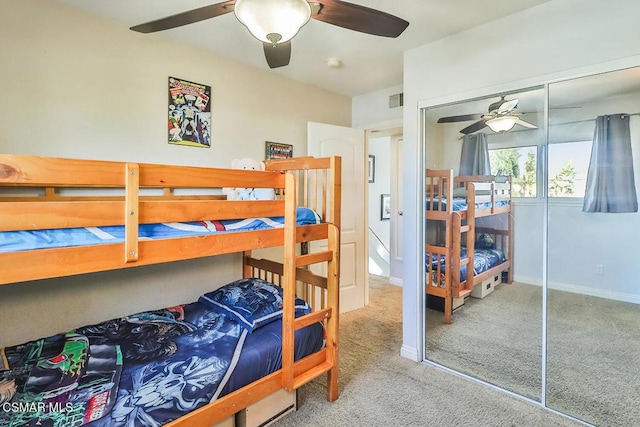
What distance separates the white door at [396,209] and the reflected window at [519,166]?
2.28 metres

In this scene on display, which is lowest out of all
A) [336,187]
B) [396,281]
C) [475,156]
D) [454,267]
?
[396,281]

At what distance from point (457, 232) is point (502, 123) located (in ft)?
2.85

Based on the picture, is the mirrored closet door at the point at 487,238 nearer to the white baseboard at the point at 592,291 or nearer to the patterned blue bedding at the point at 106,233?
the white baseboard at the point at 592,291

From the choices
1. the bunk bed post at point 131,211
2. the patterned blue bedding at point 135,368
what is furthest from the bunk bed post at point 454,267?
the bunk bed post at point 131,211

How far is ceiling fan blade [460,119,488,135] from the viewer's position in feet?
7.73

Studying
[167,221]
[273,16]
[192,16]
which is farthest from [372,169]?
[167,221]

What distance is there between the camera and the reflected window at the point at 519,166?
2.15 m

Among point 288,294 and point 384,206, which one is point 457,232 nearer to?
point 288,294

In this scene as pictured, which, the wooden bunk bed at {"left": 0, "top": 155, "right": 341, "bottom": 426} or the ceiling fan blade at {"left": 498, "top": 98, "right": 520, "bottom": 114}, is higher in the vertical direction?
the ceiling fan blade at {"left": 498, "top": 98, "right": 520, "bottom": 114}

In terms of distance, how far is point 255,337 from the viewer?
72.8 inches

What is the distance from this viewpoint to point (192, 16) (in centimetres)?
147

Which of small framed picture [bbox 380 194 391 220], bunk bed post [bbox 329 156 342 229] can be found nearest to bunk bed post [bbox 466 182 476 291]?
bunk bed post [bbox 329 156 342 229]

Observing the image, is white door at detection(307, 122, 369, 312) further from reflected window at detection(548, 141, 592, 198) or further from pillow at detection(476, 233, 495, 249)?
reflected window at detection(548, 141, 592, 198)

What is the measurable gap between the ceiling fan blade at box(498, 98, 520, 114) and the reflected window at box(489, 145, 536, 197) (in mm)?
267
